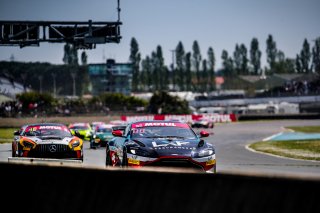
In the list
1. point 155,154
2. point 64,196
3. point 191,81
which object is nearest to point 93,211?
point 64,196

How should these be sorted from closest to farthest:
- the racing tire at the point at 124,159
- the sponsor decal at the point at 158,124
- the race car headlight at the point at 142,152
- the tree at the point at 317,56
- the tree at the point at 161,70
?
the race car headlight at the point at 142,152
the racing tire at the point at 124,159
the sponsor decal at the point at 158,124
the tree at the point at 317,56
the tree at the point at 161,70

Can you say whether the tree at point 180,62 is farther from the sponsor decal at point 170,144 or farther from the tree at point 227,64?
the sponsor decal at point 170,144

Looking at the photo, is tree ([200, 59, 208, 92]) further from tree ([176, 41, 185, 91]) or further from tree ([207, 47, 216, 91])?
tree ([176, 41, 185, 91])

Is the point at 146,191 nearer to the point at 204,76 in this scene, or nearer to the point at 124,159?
the point at 124,159

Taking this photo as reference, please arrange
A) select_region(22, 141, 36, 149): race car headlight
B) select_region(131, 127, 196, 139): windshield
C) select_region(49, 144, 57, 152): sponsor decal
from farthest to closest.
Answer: select_region(22, 141, 36, 149): race car headlight < select_region(49, 144, 57, 152): sponsor decal < select_region(131, 127, 196, 139): windshield

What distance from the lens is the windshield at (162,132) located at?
1257cm

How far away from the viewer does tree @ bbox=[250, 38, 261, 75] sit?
166625 mm

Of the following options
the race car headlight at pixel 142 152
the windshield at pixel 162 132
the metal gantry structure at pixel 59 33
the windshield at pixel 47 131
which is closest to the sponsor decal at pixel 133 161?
the race car headlight at pixel 142 152

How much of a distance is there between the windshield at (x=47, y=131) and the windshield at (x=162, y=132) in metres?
4.79

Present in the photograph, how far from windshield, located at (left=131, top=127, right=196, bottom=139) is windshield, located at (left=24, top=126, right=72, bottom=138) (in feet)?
15.7

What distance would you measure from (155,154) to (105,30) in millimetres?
24280

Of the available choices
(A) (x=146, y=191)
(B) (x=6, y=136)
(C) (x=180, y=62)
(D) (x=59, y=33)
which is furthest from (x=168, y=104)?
(A) (x=146, y=191)

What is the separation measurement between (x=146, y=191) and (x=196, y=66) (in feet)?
537

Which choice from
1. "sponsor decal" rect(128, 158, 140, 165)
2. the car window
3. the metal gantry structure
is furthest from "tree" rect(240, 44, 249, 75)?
"sponsor decal" rect(128, 158, 140, 165)
